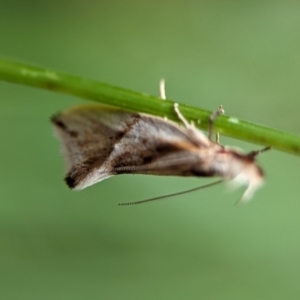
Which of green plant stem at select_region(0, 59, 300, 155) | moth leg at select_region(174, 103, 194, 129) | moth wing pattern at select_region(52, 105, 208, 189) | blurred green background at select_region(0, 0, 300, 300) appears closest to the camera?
green plant stem at select_region(0, 59, 300, 155)

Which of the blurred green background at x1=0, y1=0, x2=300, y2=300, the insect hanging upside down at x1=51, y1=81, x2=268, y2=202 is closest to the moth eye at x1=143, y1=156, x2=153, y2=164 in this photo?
the insect hanging upside down at x1=51, y1=81, x2=268, y2=202

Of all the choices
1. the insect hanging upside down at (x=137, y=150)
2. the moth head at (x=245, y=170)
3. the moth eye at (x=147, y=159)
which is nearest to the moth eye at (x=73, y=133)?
the insect hanging upside down at (x=137, y=150)

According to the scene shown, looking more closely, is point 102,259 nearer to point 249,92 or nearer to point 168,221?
point 168,221

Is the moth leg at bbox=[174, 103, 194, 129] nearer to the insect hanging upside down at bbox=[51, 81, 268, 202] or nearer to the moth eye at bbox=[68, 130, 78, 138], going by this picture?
the insect hanging upside down at bbox=[51, 81, 268, 202]

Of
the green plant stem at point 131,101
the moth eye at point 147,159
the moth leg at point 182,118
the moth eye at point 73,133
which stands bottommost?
the green plant stem at point 131,101

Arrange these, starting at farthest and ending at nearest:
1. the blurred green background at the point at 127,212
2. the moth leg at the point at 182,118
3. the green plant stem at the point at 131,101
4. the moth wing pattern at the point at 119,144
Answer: the blurred green background at the point at 127,212
the moth wing pattern at the point at 119,144
the moth leg at the point at 182,118
the green plant stem at the point at 131,101

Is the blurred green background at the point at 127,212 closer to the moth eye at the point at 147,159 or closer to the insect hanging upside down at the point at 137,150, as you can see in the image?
the insect hanging upside down at the point at 137,150

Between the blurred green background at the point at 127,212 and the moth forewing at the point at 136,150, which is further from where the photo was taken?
the blurred green background at the point at 127,212

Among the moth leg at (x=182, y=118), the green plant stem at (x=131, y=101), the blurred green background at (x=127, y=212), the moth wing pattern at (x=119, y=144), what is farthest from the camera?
the blurred green background at (x=127, y=212)
